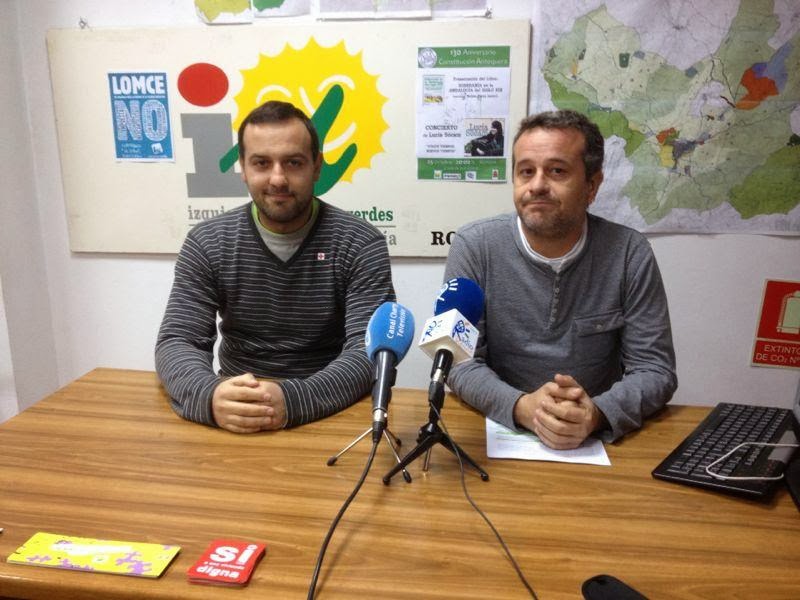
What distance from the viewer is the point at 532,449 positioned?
110 centimetres

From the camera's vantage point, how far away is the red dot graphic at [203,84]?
2273 mm

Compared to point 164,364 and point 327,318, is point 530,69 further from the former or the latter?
point 164,364

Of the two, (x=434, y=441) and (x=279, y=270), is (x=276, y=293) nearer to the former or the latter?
(x=279, y=270)

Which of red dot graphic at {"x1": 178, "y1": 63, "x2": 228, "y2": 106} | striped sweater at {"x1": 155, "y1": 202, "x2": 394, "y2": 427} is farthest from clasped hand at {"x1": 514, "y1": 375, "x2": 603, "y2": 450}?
red dot graphic at {"x1": 178, "y1": 63, "x2": 228, "y2": 106}

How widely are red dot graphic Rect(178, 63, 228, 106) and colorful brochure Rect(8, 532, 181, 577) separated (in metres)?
1.88

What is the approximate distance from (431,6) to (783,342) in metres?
1.96

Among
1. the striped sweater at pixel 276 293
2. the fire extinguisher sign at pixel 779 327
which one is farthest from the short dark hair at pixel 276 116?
the fire extinguisher sign at pixel 779 327

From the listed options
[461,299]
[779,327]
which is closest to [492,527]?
[461,299]

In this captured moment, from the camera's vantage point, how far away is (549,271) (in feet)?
4.85

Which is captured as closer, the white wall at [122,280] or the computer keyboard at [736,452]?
the computer keyboard at [736,452]

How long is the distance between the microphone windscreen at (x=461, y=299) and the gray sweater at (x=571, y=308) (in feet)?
1.10

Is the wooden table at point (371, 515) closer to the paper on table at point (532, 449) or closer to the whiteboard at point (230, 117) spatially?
the paper on table at point (532, 449)

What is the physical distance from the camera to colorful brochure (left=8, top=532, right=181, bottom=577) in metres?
0.76

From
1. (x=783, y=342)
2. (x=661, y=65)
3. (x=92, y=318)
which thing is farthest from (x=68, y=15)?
(x=783, y=342)
